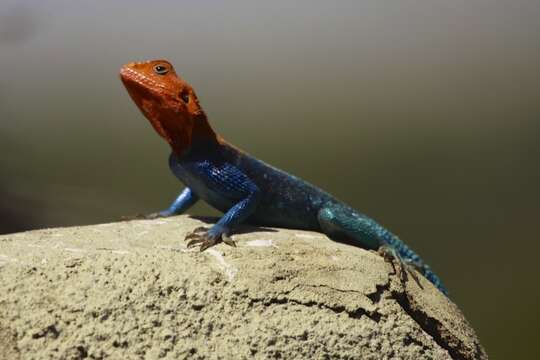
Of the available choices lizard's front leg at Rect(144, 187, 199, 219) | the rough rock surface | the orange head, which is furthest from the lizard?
the rough rock surface

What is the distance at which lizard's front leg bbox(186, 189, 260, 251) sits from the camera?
230 centimetres

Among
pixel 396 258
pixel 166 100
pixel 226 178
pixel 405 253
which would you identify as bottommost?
pixel 405 253

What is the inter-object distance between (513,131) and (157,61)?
2.87m

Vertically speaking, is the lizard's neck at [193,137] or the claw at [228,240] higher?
the lizard's neck at [193,137]

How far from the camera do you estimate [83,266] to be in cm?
194

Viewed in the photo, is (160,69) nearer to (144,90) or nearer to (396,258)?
(144,90)

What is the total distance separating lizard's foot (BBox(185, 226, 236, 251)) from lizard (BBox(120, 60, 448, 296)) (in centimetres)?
2

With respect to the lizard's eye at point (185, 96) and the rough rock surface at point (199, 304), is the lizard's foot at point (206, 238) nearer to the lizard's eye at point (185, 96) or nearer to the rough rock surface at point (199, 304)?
the rough rock surface at point (199, 304)

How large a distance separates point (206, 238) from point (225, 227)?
0.49 feet

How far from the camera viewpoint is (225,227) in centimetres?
245

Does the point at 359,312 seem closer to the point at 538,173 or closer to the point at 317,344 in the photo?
the point at 317,344

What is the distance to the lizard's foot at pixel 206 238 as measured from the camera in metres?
2.27

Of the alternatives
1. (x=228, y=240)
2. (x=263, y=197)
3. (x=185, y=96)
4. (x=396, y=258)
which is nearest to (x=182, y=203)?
(x=263, y=197)

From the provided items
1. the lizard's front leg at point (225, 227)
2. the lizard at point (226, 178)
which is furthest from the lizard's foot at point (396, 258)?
the lizard's front leg at point (225, 227)
